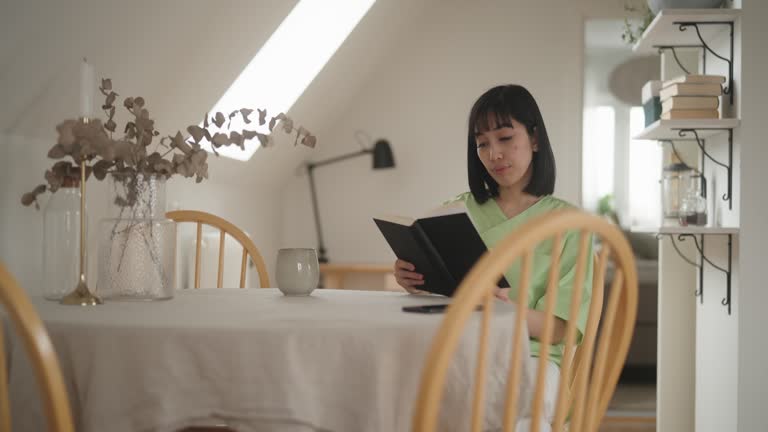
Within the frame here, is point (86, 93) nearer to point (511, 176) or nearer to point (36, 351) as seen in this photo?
point (36, 351)

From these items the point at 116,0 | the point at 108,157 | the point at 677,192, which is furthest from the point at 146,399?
the point at 677,192

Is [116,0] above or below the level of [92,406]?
above

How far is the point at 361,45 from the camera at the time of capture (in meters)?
3.94

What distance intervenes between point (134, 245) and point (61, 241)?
24 centimetres

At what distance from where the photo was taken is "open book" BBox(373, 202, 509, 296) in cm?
148

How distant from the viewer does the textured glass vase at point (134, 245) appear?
1.46m

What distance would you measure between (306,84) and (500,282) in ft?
7.68

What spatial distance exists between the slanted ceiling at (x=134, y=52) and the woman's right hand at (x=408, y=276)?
924 mm

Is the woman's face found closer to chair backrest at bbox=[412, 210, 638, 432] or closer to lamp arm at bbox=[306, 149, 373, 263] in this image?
chair backrest at bbox=[412, 210, 638, 432]

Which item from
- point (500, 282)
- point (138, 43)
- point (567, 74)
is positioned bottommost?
point (500, 282)

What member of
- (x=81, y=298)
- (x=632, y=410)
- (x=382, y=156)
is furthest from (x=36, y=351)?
(x=382, y=156)

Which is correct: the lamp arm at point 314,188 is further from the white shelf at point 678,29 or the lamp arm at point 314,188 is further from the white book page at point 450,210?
the white book page at point 450,210

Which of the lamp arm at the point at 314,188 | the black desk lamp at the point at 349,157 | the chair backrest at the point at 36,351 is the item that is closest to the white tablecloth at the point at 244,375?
the chair backrest at the point at 36,351

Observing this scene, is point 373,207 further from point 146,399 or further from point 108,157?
point 146,399
